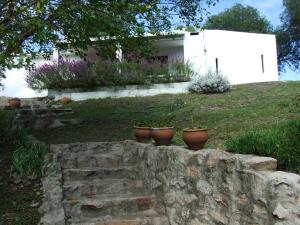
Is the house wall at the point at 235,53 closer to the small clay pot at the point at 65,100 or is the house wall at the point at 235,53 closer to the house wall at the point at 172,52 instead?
the house wall at the point at 172,52

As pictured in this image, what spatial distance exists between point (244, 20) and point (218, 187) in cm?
3932

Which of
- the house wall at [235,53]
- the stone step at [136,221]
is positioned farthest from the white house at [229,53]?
the stone step at [136,221]

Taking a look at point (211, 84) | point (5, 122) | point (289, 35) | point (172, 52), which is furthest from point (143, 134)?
point (289, 35)

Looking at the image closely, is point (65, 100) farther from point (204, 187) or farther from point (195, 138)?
point (204, 187)

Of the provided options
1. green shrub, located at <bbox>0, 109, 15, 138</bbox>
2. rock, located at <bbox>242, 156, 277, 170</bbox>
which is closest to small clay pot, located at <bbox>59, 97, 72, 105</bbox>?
green shrub, located at <bbox>0, 109, 15, 138</bbox>

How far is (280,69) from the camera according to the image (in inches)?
1567

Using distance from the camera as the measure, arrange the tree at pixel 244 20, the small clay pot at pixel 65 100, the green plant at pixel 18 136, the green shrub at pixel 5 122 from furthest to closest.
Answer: the tree at pixel 244 20
the small clay pot at pixel 65 100
the green shrub at pixel 5 122
the green plant at pixel 18 136

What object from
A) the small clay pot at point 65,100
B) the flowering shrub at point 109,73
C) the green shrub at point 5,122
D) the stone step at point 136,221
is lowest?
the stone step at point 136,221

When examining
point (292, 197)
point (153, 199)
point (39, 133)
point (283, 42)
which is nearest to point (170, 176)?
point (153, 199)

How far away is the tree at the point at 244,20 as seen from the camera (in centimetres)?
4147

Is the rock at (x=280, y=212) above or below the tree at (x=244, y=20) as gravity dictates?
below

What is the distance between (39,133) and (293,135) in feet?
25.8

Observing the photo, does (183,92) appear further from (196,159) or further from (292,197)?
(292,197)

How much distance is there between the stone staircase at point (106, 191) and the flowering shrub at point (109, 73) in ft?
34.3
